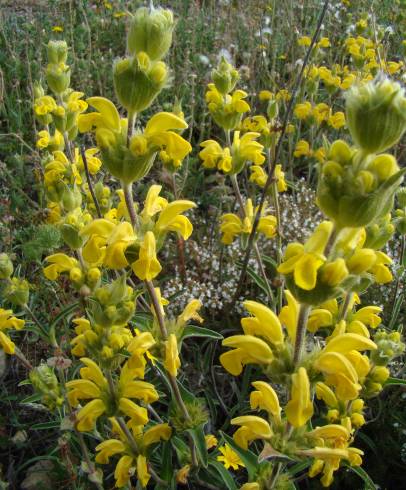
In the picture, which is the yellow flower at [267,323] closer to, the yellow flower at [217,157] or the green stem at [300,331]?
the green stem at [300,331]

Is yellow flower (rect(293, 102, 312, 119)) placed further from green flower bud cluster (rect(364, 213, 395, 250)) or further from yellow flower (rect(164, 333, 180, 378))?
yellow flower (rect(164, 333, 180, 378))

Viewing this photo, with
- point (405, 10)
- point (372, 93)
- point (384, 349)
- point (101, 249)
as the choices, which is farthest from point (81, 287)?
point (405, 10)

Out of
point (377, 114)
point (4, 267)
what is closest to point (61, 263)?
point (4, 267)

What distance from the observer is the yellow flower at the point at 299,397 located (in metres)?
1.08

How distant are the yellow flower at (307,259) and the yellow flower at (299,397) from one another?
233mm

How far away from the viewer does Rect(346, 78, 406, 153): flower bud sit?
2.95 ft

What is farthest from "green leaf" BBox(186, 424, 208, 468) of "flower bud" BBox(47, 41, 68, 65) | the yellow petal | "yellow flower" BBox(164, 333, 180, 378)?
"flower bud" BBox(47, 41, 68, 65)

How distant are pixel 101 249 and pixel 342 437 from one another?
2.72 feet

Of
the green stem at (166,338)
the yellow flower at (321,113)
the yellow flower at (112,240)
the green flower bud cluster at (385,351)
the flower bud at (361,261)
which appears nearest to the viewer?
the flower bud at (361,261)

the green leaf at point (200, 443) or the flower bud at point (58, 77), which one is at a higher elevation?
the flower bud at point (58, 77)

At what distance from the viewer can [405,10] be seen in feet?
13.9

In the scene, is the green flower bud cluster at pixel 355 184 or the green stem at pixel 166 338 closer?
the green flower bud cluster at pixel 355 184

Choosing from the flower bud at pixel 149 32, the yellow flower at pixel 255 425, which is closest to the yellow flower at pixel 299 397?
the yellow flower at pixel 255 425

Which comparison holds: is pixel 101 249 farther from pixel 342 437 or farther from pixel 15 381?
pixel 15 381
